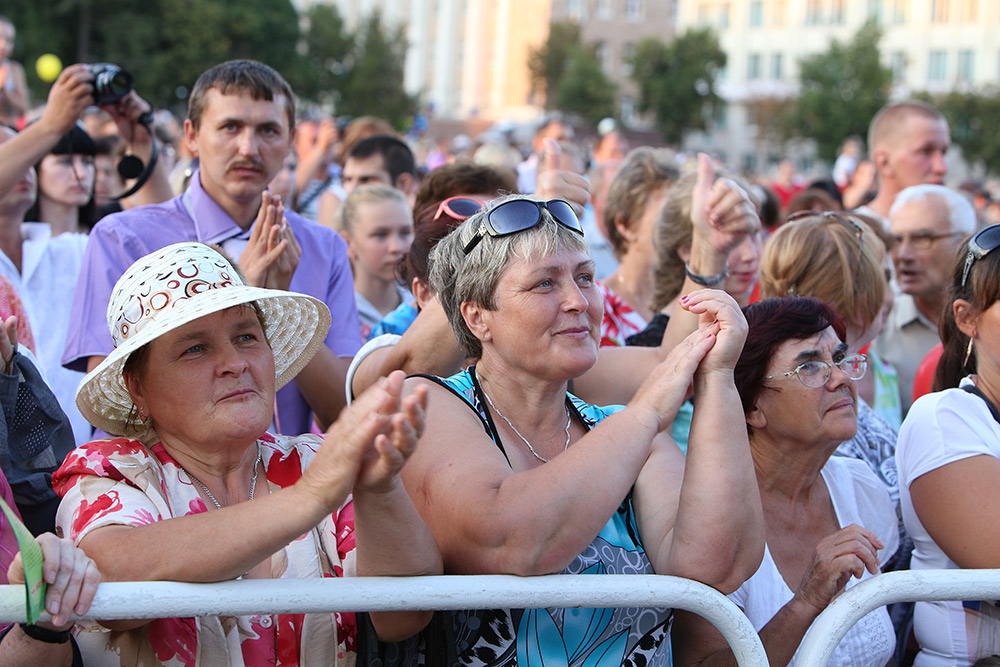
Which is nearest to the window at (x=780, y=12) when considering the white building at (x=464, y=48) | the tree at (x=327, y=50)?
the white building at (x=464, y=48)

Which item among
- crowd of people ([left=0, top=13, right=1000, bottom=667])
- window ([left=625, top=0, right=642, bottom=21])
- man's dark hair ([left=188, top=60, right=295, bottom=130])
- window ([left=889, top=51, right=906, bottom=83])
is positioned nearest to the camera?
crowd of people ([left=0, top=13, right=1000, bottom=667])

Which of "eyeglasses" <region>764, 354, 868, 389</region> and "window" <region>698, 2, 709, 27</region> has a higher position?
"window" <region>698, 2, 709, 27</region>

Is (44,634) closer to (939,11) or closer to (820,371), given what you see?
(820,371)

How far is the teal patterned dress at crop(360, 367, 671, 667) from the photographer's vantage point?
82.0 inches

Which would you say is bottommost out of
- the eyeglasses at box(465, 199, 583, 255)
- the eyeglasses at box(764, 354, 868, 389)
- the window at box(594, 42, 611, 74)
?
the eyeglasses at box(764, 354, 868, 389)

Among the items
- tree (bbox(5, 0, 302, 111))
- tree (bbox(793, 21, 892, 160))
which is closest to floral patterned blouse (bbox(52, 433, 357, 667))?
tree (bbox(5, 0, 302, 111))

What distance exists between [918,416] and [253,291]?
6.08 feet

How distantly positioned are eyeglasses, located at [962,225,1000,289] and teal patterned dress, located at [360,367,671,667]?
4.92 feet

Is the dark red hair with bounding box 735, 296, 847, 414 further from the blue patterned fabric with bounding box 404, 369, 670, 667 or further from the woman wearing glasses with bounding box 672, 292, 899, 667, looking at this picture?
the blue patterned fabric with bounding box 404, 369, 670, 667

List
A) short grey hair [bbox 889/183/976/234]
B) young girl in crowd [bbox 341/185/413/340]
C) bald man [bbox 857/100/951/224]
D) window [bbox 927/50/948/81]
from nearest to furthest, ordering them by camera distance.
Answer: young girl in crowd [bbox 341/185/413/340] < short grey hair [bbox 889/183/976/234] < bald man [bbox 857/100/951/224] < window [bbox 927/50/948/81]

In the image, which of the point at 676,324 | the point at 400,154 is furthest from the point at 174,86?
the point at 676,324

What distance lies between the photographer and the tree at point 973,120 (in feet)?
150

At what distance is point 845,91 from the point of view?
47.6m

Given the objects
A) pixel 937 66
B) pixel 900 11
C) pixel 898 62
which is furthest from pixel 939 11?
pixel 898 62
